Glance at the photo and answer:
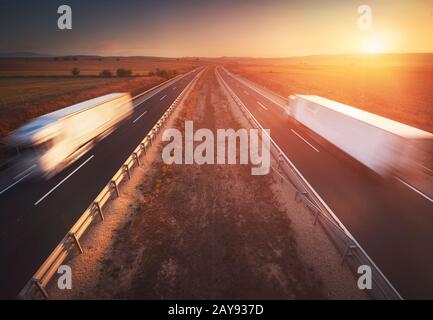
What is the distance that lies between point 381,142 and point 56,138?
1801 cm

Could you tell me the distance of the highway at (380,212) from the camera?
667 centimetres

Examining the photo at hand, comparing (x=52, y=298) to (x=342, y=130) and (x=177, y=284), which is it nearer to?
(x=177, y=284)

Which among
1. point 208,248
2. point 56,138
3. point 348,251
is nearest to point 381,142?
point 348,251

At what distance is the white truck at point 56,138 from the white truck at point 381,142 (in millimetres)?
17855

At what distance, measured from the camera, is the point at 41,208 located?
30.9 ft

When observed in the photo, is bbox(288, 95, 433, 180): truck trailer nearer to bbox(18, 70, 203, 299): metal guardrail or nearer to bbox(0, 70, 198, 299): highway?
bbox(18, 70, 203, 299): metal guardrail

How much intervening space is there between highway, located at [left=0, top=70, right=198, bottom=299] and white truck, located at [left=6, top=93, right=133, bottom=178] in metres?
0.66

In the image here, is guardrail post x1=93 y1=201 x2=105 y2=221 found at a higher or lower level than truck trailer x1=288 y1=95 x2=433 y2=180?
lower

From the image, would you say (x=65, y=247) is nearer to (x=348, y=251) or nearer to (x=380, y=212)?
(x=348, y=251)

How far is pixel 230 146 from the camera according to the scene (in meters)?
16.1

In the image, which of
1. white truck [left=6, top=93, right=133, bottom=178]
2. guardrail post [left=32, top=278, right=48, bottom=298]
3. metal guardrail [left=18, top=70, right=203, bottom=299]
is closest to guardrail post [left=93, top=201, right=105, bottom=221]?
metal guardrail [left=18, top=70, right=203, bottom=299]

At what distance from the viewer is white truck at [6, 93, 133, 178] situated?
1098cm
